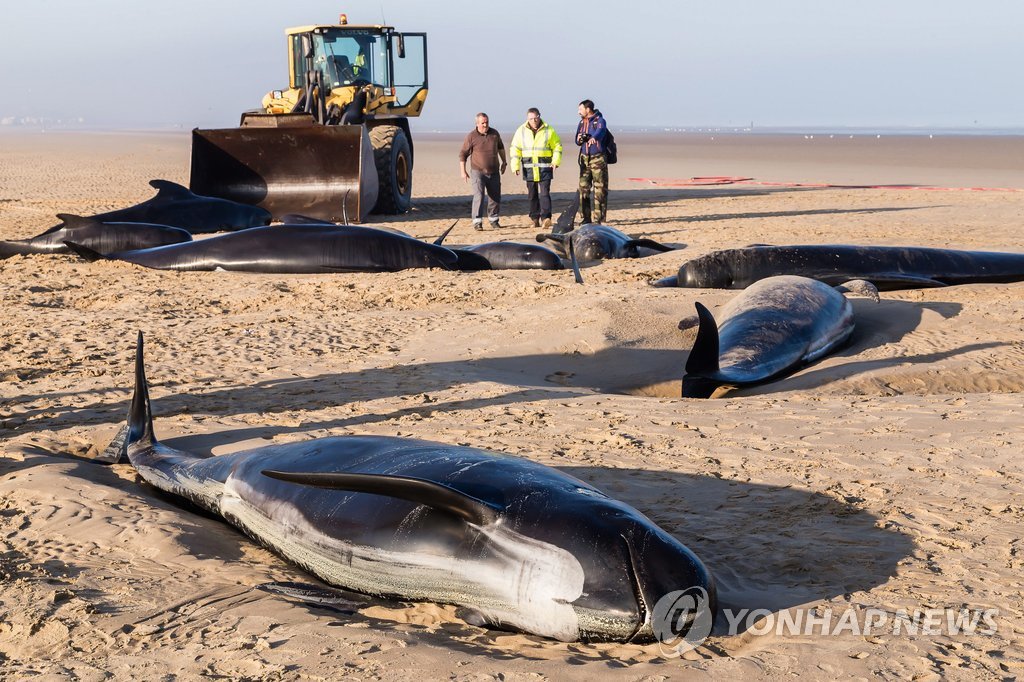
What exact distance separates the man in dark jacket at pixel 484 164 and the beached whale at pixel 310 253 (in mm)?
4929

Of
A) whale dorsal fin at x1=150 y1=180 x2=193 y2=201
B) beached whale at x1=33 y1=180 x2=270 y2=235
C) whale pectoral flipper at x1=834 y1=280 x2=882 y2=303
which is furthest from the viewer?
whale dorsal fin at x1=150 y1=180 x2=193 y2=201

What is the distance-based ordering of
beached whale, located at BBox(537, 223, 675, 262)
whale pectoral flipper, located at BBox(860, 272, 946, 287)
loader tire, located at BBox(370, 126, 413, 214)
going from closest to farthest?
whale pectoral flipper, located at BBox(860, 272, 946, 287), beached whale, located at BBox(537, 223, 675, 262), loader tire, located at BBox(370, 126, 413, 214)

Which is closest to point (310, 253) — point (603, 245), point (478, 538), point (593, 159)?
point (603, 245)

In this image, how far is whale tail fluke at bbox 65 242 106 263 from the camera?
10.6 metres

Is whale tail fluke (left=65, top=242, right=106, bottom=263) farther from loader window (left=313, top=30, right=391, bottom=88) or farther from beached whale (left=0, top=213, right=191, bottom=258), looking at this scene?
loader window (left=313, top=30, right=391, bottom=88)

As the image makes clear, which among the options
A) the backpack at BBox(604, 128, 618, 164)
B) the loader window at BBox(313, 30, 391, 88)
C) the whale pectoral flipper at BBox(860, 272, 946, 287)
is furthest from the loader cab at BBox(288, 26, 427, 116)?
the whale pectoral flipper at BBox(860, 272, 946, 287)

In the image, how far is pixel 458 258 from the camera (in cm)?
1047

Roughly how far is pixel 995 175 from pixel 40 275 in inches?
1111

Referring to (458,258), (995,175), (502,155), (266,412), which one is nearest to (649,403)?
(266,412)

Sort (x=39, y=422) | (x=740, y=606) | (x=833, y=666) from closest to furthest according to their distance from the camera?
(x=833, y=666)
(x=740, y=606)
(x=39, y=422)

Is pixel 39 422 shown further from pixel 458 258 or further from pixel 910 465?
pixel 458 258

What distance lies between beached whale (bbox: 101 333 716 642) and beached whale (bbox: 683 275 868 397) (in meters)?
2.50

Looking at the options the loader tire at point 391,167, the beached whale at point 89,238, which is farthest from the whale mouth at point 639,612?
the loader tire at point 391,167

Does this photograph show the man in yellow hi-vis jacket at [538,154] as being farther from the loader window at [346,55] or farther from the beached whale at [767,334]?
the beached whale at [767,334]
